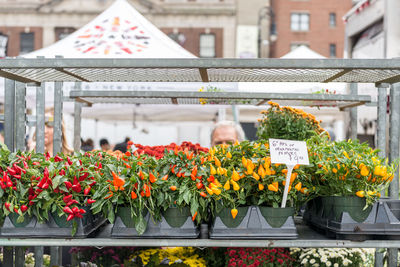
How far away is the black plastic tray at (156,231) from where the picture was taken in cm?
201

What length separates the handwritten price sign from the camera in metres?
1.95

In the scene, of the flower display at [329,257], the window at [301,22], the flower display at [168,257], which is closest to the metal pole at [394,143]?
the flower display at [329,257]

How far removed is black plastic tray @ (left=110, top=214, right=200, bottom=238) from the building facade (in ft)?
71.5

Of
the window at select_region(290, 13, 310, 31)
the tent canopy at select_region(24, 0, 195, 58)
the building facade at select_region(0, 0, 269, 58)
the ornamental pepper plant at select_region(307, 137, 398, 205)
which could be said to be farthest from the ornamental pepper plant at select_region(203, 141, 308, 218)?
the window at select_region(290, 13, 310, 31)

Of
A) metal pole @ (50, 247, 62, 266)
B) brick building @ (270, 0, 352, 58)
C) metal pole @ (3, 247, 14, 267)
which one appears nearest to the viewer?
metal pole @ (3, 247, 14, 267)

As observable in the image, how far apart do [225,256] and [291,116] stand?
Result: 0.98 meters

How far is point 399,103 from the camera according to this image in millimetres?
2637

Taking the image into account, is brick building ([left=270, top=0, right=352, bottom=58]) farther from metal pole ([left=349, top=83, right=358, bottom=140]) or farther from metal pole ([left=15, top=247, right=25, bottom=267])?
metal pole ([left=15, top=247, right=25, bottom=267])

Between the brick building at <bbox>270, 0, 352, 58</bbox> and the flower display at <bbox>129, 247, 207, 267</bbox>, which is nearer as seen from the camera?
the flower display at <bbox>129, 247, 207, 267</bbox>

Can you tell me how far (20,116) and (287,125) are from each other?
1593 millimetres

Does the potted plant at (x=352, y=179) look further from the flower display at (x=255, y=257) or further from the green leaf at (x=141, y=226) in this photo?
the green leaf at (x=141, y=226)

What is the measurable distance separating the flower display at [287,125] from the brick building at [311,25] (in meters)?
26.7

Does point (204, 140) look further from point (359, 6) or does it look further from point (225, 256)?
point (225, 256)

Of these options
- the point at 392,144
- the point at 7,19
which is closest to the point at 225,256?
the point at 392,144
